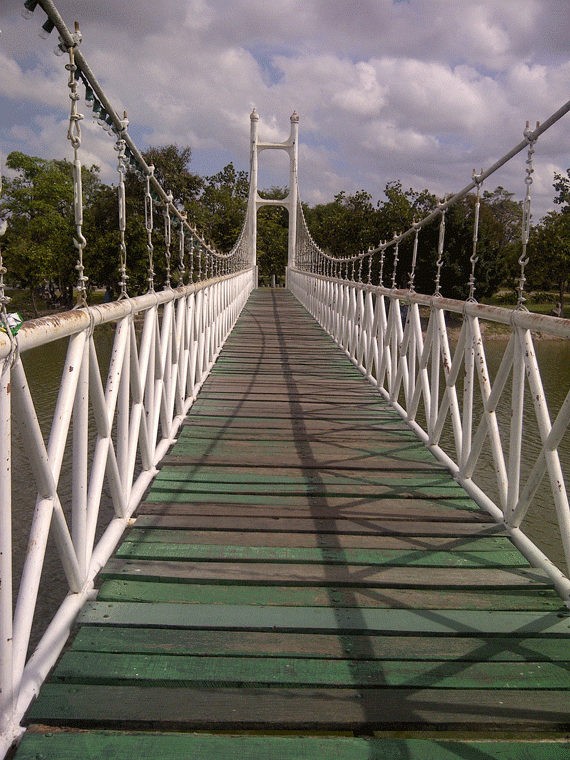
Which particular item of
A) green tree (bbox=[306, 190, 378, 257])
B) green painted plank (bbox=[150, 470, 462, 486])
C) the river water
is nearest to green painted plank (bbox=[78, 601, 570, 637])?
green painted plank (bbox=[150, 470, 462, 486])

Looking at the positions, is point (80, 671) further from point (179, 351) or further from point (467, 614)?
point (179, 351)

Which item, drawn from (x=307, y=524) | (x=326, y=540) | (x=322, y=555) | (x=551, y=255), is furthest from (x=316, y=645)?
(x=551, y=255)

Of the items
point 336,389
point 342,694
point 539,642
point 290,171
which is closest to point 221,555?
point 342,694

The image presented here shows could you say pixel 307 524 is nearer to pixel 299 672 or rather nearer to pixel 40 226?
pixel 299 672

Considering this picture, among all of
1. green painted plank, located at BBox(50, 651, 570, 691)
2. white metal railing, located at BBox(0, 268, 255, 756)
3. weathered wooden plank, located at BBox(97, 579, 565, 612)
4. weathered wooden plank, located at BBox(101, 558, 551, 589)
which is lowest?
green painted plank, located at BBox(50, 651, 570, 691)

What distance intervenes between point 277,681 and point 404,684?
27 centimetres

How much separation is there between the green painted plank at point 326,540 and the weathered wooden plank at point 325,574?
0.13m

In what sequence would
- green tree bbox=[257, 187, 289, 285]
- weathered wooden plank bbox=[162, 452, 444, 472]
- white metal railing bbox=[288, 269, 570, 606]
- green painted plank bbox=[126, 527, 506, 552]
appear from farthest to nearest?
green tree bbox=[257, 187, 289, 285] < weathered wooden plank bbox=[162, 452, 444, 472] < green painted plank bbox=[126, 527, 506, 552] < white metal railing bbox=[288, 269, 570, 606]

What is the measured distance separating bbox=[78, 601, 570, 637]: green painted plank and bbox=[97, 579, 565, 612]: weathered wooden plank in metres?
0.03

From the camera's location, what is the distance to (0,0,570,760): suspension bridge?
48.2 inches

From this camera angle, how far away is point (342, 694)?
132 centimetres

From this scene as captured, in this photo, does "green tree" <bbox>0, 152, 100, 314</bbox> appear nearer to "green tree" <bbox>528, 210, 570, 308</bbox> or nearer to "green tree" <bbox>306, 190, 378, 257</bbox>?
"green tree" <bbox>306, 190, 378, 257</bbox>

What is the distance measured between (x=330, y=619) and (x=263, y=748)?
0.42m

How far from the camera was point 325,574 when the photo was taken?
5.91 feet
